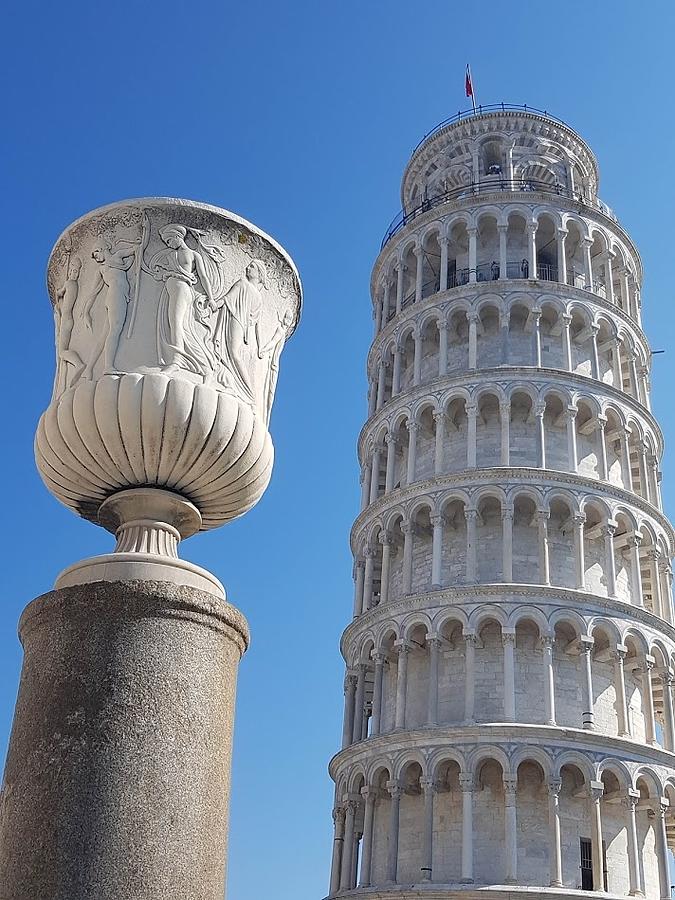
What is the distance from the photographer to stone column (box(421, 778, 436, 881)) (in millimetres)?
27141

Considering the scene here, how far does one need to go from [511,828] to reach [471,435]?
12.0m

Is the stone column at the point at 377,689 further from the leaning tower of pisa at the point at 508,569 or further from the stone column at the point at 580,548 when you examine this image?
the stone column at the point at 580,548

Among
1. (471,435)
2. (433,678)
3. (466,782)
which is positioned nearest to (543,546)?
(471,435)

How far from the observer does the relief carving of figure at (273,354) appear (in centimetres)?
502

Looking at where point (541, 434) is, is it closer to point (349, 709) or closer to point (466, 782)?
point (349, 709)

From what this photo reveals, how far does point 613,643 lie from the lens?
29.9m

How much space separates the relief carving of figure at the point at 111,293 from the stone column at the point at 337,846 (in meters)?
27.9

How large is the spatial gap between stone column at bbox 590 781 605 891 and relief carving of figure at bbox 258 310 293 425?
81.7ft

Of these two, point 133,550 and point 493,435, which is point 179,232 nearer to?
point 133,550

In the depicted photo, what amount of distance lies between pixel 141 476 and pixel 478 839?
2534 cm

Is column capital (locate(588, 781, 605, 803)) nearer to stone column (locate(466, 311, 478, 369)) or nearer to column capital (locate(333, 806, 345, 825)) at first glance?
column capital (locate(333, 806, 345, 825))

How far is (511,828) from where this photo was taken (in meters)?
26.9

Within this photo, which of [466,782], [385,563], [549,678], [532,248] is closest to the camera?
[466,782]

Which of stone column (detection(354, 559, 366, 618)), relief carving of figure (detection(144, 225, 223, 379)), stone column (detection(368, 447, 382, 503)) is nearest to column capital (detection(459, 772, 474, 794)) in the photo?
stone column (detection(354, 559, 366, 618))
